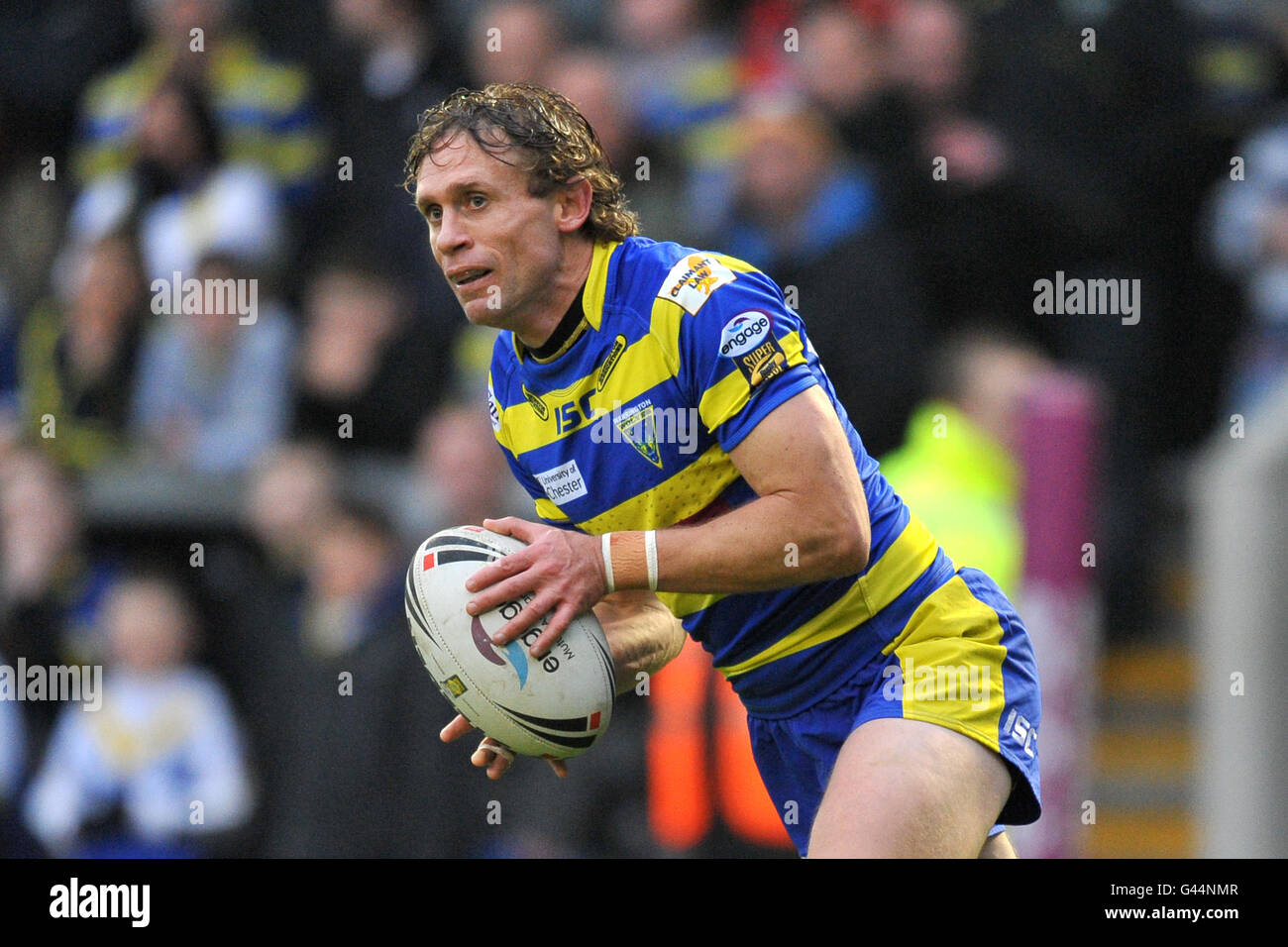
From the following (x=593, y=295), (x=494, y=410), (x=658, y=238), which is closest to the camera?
(x=593, y=295)

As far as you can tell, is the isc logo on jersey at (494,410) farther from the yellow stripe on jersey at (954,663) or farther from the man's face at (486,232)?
the yellow stripe on jersey at (954,663)

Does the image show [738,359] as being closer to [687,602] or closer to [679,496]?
[679,496]

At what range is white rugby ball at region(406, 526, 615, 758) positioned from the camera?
3.95 meters

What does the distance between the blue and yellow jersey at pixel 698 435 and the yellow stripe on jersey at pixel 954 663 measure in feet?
0.15

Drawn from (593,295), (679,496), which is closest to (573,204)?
(593,295)

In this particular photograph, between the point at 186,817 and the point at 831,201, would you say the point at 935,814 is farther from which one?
the point at 186,817

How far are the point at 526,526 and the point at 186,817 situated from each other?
16.4 feet

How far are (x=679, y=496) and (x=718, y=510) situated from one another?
104mm

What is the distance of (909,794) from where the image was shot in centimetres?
376

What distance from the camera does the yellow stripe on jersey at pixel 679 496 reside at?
4035 mm

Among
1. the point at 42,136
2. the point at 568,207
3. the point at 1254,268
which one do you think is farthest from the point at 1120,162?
the point at 42,136

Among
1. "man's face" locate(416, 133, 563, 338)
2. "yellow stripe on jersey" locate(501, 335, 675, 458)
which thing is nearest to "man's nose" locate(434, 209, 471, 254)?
"man's face" locate(416, 133, 563, 338)

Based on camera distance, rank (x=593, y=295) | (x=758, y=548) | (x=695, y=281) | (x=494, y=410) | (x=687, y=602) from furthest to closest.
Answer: (x=494, y=410), (x=687, y=602), (x=593, y=295), (x=695, y=281), (x=758, y=548)
